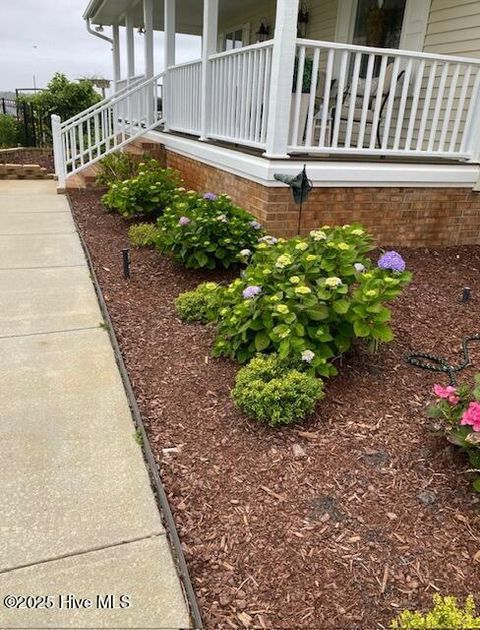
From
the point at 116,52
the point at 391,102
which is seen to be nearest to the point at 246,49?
the point at 391,102

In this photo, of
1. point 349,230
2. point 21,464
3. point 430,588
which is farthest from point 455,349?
point 21,464

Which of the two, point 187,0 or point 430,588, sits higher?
point 187,0

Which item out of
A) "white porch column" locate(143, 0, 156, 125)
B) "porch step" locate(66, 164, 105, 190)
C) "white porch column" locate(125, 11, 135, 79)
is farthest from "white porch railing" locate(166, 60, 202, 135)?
"white porch column" locate(125, 11, 135, 79)

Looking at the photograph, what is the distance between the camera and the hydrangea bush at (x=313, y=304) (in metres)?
2.58

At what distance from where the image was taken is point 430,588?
5.43 ft

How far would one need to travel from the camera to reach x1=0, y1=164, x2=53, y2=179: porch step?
1023 centimetres

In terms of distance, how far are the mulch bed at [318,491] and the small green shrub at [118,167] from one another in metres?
5.02

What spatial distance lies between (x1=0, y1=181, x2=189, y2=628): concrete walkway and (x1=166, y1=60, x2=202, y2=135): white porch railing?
416 centimetres

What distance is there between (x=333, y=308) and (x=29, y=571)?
181 centimetres

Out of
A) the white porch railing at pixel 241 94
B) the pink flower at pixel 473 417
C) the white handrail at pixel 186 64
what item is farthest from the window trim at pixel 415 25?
the pink flower at pixel 473 417

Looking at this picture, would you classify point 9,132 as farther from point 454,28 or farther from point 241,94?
point 454,28

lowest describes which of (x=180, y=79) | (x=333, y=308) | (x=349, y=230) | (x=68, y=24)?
(x=333, y=308)

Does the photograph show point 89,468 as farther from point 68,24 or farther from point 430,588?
point 68,24

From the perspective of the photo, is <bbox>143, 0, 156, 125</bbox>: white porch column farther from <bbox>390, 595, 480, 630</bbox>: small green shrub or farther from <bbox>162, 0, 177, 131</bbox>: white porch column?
<bbox>390, 595, 480, 630</bbox>: small green shrub
